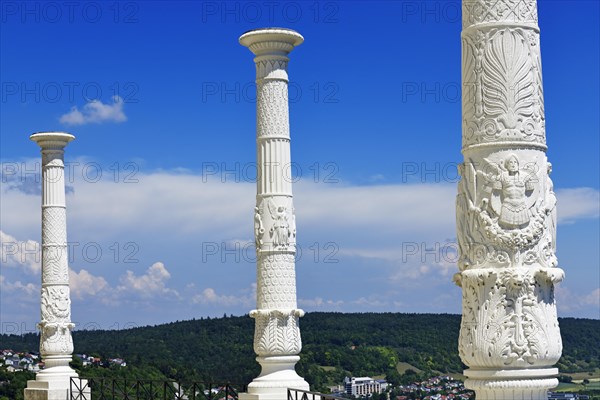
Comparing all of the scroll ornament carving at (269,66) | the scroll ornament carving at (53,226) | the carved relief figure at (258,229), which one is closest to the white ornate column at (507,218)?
the scroll ornament carving at (269,66)

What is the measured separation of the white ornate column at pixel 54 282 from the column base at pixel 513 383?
2041 centimetres

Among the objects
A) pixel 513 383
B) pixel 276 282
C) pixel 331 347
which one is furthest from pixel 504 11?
pixel 331 347

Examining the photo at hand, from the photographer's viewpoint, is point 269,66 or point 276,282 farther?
point 269,66

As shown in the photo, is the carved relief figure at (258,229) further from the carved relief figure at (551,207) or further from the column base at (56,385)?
the carved relief figure at (551,207)

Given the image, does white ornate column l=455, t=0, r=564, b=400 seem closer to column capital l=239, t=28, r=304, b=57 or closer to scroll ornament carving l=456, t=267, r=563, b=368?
scroll ornament carving l=456, t=267, r=563, b=368

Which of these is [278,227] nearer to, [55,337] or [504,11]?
[504,11]

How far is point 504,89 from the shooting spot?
8.54 m

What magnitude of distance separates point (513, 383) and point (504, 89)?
2.54 metres

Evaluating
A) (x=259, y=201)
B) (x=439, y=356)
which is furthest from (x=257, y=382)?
(x=439, y=356)

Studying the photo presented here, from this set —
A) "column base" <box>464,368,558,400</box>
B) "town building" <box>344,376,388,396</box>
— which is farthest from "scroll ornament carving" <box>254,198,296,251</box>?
"town building" <box>344,376,388,396</box>

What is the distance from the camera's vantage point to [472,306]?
28.1 ft

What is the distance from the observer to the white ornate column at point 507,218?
8.36 meters

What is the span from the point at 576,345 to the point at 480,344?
22.4m

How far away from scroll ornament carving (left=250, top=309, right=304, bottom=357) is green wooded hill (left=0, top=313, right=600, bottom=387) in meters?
12.3
